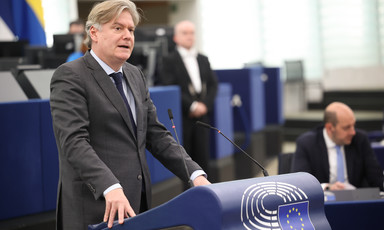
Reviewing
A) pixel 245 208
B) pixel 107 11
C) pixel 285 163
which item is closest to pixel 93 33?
pixel 107 11

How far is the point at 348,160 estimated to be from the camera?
12.2ft

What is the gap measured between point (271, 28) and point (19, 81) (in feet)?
31.4

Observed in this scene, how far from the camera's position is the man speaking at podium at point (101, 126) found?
191 centimetres

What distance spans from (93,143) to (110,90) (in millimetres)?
187

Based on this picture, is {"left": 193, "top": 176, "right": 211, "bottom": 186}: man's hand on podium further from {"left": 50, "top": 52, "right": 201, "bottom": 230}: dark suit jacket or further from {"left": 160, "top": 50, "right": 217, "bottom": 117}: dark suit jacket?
{"left": 160, "top": 50, "right": 217, "bottom": 117}: dark suit jacket

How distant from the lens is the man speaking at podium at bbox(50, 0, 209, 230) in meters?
1.91

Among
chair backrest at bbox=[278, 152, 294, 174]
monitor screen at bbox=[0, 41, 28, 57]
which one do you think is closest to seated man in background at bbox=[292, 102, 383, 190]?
chair backrest at bbox=[278, 152, 294, 174]

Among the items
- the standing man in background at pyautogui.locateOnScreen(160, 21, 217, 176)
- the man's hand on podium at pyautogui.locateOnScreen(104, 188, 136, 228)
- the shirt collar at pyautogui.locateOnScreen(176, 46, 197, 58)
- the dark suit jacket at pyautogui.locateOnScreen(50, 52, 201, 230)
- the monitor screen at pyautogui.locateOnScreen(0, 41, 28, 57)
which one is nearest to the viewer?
the man's hand on podium at pyautogui.locateOnScreen(104, 188, 136, 228)

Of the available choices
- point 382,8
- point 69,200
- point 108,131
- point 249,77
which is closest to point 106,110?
point 108,131

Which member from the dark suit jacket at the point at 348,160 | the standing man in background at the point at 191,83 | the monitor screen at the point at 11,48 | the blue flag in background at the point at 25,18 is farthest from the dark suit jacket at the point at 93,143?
the blue flag in background at the point at 25,18

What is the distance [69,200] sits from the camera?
205 cm

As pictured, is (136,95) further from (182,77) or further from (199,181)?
(182,77)

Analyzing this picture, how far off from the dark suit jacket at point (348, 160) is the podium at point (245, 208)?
5.86 feet

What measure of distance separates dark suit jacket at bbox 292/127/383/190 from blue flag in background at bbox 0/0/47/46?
2.83 meters
